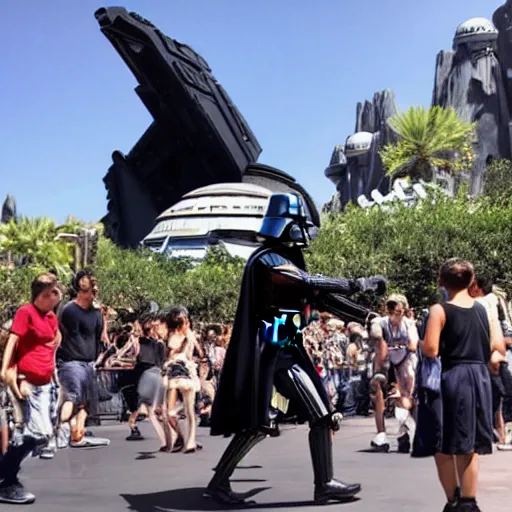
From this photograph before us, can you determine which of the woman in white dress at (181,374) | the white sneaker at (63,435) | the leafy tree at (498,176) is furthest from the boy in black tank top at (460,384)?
the leafy tree at (498,176)

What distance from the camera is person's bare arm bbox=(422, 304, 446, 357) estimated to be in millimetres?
5344

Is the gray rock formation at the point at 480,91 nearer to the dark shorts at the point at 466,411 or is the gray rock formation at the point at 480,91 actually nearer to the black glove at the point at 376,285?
the black glove at the point at 376,285

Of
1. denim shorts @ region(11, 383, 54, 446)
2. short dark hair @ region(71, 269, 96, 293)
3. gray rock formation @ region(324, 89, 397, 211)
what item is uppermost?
gray rock formation @ region(324, 89, 397, 211)

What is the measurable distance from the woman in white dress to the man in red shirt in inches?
123

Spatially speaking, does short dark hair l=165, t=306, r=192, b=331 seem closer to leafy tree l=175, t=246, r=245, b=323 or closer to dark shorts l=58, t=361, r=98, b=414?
Result: dark shorts l=58, t=361, r=98, b=414

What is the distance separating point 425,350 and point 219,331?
12.6 meters

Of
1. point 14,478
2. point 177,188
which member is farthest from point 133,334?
point 177,188

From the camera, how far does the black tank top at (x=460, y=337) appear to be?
542 centimetres

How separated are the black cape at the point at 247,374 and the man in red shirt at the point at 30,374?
3.86ft

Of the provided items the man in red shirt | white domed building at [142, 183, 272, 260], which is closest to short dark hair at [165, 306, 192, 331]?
the man in red shirt

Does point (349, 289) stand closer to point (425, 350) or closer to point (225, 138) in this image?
point (425, 350)

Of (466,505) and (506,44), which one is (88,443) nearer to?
(466,505)

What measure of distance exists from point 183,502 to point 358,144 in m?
70.3

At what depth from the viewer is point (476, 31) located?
67312 millimetres
